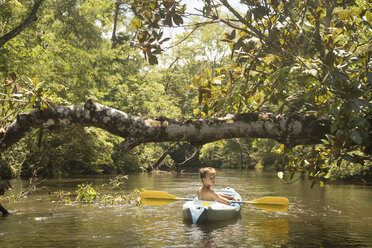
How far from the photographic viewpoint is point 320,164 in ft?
14.9

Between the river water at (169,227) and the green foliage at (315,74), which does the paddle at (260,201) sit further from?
the green foliage at (315,74)

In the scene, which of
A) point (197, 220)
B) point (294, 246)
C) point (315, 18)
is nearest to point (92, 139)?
point (197, 220)

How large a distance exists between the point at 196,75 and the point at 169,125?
3.37 m

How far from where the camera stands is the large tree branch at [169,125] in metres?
3.88

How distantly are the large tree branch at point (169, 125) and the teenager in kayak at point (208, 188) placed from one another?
418 centimetres

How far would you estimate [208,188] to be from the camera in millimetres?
8641

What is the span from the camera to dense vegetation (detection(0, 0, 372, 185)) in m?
3.95

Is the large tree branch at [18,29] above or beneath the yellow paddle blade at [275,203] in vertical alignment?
above

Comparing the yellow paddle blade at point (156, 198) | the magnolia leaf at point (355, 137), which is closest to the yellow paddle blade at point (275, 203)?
the yellow paddle blade at point (156, 198)

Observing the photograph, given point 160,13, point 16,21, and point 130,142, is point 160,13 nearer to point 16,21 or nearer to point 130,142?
point 130,142

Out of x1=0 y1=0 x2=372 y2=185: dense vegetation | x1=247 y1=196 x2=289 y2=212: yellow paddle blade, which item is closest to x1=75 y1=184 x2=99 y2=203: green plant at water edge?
x1=0 y1=0 x2=372 y2=185: dense vegetation

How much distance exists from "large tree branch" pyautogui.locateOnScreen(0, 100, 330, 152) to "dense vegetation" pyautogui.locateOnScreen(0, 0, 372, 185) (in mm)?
189

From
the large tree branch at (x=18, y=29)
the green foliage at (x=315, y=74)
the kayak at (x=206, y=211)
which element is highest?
the large tree branch at (x=18, y=29)

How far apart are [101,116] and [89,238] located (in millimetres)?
3652
